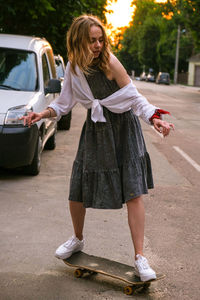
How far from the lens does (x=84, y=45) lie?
348 centimetres

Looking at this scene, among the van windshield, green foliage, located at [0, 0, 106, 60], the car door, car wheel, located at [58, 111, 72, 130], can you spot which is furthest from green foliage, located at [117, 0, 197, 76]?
the van windshield

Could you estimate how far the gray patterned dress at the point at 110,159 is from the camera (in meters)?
3.60

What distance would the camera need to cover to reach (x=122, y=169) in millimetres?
3646

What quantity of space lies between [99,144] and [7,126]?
10.4 ft

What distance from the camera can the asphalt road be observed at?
11.9 feet

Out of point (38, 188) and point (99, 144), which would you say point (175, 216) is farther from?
point (99, 144)

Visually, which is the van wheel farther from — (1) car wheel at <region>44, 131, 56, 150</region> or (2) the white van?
(1) car wheel at <region>44, 131, 56, 150</region>

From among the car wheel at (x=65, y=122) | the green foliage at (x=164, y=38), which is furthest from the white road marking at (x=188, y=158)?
the green foliage at (x=164, y=38)

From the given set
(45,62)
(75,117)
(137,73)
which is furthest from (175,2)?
(45,62)

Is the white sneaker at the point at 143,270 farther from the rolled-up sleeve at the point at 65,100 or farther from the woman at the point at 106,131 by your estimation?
the rolled-up sleeve at the point at 65,100

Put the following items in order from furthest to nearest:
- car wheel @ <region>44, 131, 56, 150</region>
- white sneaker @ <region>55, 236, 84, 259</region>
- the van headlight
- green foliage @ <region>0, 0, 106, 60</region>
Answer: green foliage @ <region>0, 0, 106, 60</region> → car wheel @ <region>44, 131, 56, 150</region> → the van headlight → white sneaker @ <region>55, 236, 84, 259</region>

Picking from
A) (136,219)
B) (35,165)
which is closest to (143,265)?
(136,219)

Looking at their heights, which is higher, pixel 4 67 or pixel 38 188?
pixel 4 67

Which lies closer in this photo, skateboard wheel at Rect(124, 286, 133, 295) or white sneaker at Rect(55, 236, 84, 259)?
skateboard wheel at Rect(124, 286, 133, 295)
